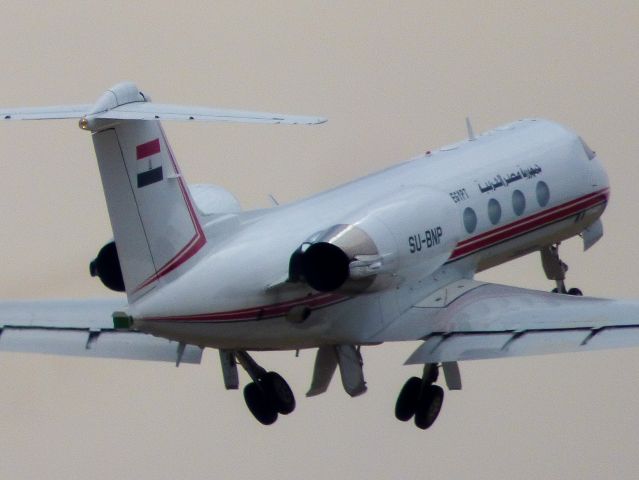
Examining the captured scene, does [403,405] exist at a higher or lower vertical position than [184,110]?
lower

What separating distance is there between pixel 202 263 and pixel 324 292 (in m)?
1.97

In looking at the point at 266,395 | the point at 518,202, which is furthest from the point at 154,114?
the point at 518,202

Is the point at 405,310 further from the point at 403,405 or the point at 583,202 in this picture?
the point at 583,202

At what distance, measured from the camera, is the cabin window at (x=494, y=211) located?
5588 centimetres

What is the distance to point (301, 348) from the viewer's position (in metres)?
52.4

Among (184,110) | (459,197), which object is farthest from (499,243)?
(184,110)

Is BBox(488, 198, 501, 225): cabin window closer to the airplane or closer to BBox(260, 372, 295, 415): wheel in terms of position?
the airplane

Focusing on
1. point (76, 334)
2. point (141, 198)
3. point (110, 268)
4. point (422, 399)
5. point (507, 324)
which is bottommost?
point (422, 399)

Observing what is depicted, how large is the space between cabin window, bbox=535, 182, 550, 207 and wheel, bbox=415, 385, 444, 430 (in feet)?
16.4

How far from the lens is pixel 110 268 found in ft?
169

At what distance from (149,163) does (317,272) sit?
3.05 metres

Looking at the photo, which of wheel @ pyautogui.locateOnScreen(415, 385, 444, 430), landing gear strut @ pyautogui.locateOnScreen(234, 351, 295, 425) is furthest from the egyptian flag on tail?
wheel @ pyautogui.locateOnScreen(415, 385, 444, 430)

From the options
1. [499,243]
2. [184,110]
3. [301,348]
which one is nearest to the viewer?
[184,110]

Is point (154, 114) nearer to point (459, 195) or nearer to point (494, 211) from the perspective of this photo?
point (459, 195)
